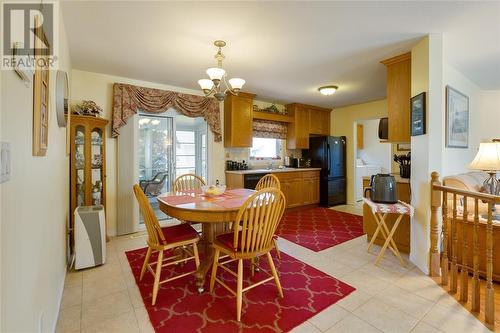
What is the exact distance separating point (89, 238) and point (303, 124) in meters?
4.61

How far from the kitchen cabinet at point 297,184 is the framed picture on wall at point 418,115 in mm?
2562

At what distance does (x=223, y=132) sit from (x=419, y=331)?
12.7 ft

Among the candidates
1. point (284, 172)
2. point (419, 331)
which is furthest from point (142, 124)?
point (419, 331)

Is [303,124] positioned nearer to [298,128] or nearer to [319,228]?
[298,128]

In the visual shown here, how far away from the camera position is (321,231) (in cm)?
375

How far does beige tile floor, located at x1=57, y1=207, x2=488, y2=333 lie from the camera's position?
1676 mm

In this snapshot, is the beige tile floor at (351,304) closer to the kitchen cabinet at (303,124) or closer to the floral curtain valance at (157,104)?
the floral curtain valance at (157,104)

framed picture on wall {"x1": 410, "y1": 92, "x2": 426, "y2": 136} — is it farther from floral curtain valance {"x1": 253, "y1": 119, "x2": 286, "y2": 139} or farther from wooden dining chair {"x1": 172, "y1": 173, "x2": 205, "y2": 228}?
floral curtain valance {"x1": 253, "y1": 119, "x2": 286, "y2": 139}

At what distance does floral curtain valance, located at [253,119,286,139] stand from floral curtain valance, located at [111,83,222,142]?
0.96 metres

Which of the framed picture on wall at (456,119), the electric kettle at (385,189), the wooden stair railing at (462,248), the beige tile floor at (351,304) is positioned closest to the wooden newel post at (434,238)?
the wooden stair railing at (462,248)

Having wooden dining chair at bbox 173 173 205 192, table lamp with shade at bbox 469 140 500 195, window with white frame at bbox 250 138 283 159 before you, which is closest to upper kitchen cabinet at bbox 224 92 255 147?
window with white frame at bbox 250 138 283 159

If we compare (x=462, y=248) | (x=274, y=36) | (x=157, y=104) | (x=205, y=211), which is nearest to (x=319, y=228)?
(x=462, y=248)

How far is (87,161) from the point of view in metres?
3.11

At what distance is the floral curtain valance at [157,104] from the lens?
3538 millimetres
